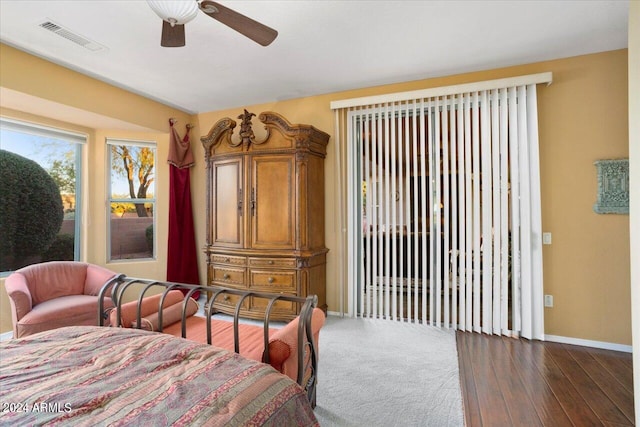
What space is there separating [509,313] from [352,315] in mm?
1715

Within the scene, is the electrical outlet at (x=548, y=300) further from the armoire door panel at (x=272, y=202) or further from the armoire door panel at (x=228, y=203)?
the armoire door panel at (x=228, y=203)

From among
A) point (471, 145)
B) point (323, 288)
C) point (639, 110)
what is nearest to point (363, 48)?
point (471, 145)

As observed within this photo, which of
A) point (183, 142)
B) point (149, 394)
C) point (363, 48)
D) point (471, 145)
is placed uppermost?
point (363, 48)

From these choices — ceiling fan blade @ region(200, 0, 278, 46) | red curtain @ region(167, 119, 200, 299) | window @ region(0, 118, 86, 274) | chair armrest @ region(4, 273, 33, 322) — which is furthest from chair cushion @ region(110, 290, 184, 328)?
window @ region(0, 118, 86, 274)

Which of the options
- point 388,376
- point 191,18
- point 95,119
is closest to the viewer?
point 191,18

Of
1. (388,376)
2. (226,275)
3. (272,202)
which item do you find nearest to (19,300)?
(226,275)

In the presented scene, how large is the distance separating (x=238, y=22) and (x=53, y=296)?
3.36m

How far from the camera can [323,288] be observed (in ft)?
12.9

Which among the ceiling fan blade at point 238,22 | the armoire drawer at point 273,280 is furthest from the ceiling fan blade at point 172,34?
the armoire drawer at point 273,280

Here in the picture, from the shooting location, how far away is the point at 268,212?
370cm

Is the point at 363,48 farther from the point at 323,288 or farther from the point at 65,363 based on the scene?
the point at 65,363

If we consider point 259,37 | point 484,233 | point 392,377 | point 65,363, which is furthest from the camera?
point 484,233

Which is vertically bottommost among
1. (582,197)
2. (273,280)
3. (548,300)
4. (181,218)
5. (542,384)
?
(542,384)

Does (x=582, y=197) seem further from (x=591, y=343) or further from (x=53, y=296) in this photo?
(x=53, y=296)
